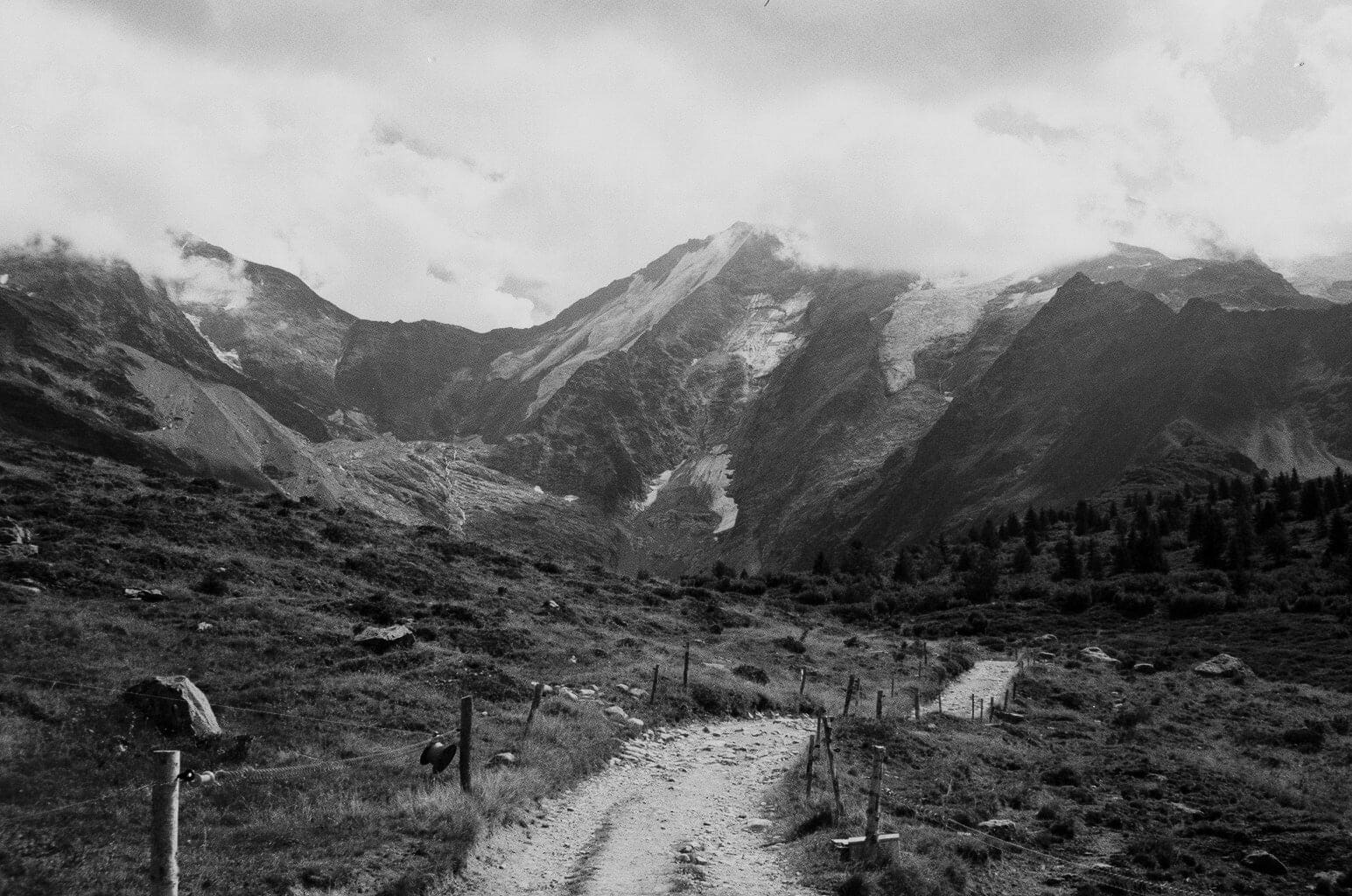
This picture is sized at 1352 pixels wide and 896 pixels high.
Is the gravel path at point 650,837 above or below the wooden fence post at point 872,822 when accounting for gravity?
below

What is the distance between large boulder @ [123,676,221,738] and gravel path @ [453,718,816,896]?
6.54 m

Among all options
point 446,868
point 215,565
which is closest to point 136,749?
point 446,868

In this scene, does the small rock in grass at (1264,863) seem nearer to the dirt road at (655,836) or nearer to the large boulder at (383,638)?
the dirt road at (655,836)

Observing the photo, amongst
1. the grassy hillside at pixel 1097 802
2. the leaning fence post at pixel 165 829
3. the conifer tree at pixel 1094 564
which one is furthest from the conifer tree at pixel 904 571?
the leaning fence post at pixel 165 829

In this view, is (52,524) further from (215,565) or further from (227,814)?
(227,814)

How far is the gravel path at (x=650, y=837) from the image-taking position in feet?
44.5

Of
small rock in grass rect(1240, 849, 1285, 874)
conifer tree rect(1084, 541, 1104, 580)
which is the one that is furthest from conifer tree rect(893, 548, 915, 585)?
small rock in grass rect(1240, 849, 1285, 874)

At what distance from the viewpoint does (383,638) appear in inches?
1144

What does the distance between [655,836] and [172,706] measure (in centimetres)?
953

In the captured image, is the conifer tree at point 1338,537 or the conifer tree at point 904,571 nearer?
the conifer tree at point 1338,537

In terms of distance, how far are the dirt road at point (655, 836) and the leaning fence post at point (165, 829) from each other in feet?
15.0

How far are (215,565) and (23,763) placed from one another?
86.6ft

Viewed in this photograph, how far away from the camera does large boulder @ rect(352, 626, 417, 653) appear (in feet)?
94.5

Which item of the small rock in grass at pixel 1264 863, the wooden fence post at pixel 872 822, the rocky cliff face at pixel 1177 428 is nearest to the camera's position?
the wooden fence post at pixel 872 822
